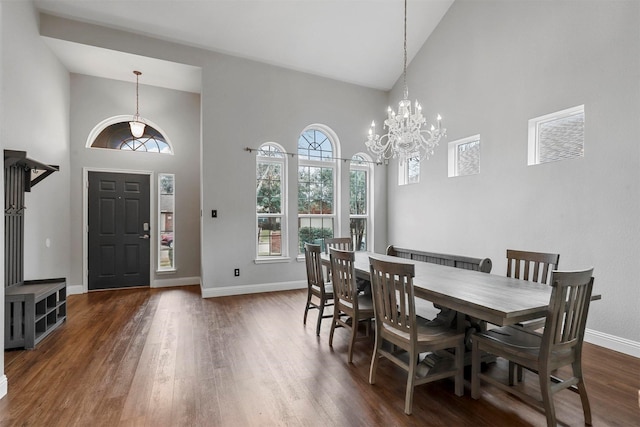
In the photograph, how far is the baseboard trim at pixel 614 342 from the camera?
112 inches

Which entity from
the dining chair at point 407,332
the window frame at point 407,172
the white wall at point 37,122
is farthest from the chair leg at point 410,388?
the white wall at point 37,122

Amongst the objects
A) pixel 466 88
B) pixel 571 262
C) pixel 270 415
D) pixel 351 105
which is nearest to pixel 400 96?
pixel 351 105

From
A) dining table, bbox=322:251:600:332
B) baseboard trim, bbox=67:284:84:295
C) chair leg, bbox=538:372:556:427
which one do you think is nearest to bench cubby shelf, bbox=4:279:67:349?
Result: baseboard trim, bbox=67:284:84:295

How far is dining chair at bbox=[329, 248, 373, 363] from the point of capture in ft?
8.83

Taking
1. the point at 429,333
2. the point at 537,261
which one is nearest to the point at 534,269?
the point at 537,261

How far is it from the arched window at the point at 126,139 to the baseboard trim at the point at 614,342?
21.0 ft

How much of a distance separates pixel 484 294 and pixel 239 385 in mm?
1849

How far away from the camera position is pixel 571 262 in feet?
10.9

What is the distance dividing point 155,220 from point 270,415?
14.9 ft

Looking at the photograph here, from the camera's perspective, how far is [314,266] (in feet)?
11.3

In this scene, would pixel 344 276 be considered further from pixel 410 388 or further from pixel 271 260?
pixel 271 260

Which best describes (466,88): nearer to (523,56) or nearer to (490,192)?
(523,56)

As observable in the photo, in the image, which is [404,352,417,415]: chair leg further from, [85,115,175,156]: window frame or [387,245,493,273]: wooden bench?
[85,115,175,156]: window frame

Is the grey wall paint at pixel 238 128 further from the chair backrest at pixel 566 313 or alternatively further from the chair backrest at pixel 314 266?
the chair backrest at pixel 566 313
